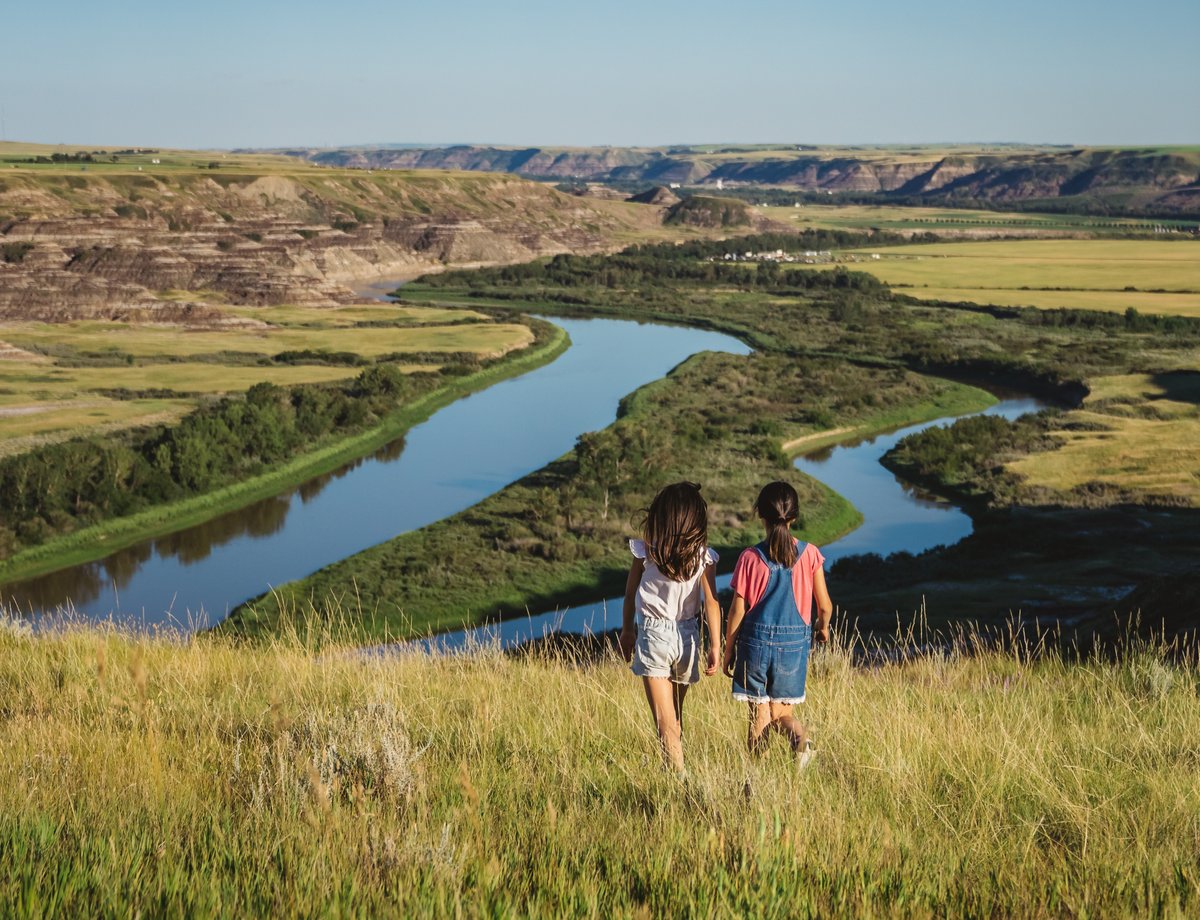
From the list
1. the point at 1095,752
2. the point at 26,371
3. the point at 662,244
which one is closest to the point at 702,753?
the point at 1095,752

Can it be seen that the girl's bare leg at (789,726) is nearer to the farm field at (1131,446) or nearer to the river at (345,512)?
the river at (345,512)

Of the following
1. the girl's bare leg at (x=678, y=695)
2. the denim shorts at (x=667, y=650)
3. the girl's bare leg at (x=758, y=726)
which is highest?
the denim shorts at (x=667, y=650)

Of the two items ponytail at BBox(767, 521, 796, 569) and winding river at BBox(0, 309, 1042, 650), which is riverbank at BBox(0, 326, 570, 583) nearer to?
winding river at BBox(0, 309, 1042, 650)

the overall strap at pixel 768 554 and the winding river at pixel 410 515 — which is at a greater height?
the overall strap at pixel 768 554

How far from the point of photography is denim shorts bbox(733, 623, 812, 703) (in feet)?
18.2

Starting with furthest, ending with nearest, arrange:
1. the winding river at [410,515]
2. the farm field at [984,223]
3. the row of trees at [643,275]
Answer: the farm field at [984,223] → the row of trees at [643,275] → the winding river at [410,515]

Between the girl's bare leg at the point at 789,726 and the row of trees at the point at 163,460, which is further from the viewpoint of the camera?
the row of trees at the point at 163,460

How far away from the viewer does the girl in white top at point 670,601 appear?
518cm

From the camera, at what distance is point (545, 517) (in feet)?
108

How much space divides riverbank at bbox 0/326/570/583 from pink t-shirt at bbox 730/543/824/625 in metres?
27.2

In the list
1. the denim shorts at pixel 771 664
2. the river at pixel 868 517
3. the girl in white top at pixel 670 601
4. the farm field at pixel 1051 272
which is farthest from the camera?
the farm field at pixel 1051 272

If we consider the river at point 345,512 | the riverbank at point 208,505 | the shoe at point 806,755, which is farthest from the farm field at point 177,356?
the shoe at point 806,755

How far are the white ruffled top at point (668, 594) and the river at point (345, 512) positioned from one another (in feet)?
36.8

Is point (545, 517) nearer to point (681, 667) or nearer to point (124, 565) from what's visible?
point (124, 565)
